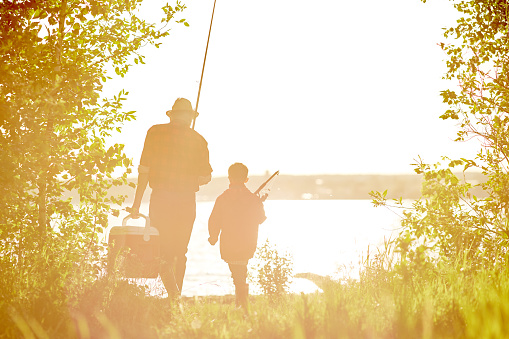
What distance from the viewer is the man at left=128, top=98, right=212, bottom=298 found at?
21.7 feet

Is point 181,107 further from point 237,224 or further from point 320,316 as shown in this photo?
point 320,316

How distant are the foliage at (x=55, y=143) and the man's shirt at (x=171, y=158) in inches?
13.5

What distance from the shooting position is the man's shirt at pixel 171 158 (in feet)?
21.9

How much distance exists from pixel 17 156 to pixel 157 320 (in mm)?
2340

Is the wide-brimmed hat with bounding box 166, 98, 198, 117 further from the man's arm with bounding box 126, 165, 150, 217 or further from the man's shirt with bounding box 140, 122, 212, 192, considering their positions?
the man's arm with bounding box 126, 165, 150, 217

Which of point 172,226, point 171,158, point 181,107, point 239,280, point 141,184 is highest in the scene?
point 181,107

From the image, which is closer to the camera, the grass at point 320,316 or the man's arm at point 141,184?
the grass at point 320,316

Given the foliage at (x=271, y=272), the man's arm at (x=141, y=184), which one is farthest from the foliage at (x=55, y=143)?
the foliage at (x=271, y=272)

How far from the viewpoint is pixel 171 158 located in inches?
263

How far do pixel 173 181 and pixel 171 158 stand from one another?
267 millimetres

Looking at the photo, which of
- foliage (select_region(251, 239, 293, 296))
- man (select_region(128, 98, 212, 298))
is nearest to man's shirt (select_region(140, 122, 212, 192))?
man (select_region(128, 98, 212, 298))

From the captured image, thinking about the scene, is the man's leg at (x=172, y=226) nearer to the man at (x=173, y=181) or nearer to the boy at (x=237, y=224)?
the man at (x=173, y=181)

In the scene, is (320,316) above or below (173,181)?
below

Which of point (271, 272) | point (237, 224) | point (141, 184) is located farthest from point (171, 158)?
point (271, 272)
